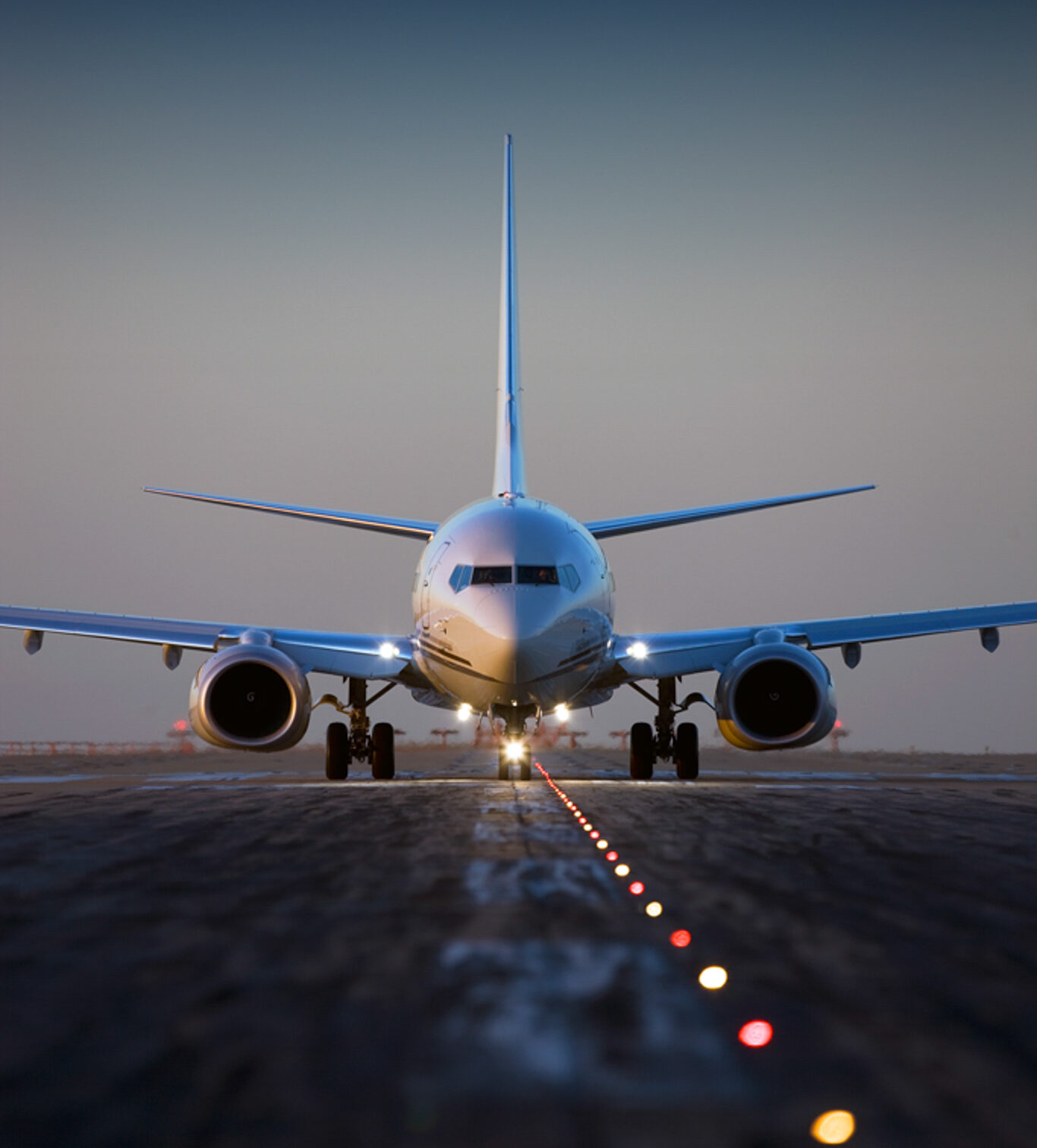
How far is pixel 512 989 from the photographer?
4.19 metres

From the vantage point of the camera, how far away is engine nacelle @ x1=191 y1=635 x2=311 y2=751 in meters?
18.4

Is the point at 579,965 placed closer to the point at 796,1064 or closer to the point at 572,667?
the point at 796,1064

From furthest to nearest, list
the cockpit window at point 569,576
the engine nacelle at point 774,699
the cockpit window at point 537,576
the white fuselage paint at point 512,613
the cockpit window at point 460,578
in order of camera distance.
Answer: the engine nacelle at point 774,699 → the cockpit window at point 460,578 → the cockpit window at point 569,576 → the cockpit window at point 537,576 → the white fuselage paint at point 512,613

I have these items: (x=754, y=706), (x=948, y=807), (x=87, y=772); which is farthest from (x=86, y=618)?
(x=948, y=807)

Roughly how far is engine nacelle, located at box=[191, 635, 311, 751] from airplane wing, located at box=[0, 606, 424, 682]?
4.73 feet

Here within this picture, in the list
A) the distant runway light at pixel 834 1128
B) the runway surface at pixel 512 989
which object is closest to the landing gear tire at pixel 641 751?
the runway surface at pixel 512 989

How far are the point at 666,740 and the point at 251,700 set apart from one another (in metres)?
7.77

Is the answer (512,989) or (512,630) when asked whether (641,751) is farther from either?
(512,989)

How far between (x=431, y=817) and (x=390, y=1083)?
28.2ft

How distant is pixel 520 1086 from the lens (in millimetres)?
3068

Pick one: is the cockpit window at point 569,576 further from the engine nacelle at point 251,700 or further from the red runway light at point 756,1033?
the red runway light at point 756,1033

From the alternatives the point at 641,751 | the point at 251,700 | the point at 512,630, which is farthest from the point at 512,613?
the point at 641,751

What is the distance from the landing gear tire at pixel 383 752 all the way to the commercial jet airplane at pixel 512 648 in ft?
0.10

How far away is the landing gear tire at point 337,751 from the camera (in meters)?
21.7
